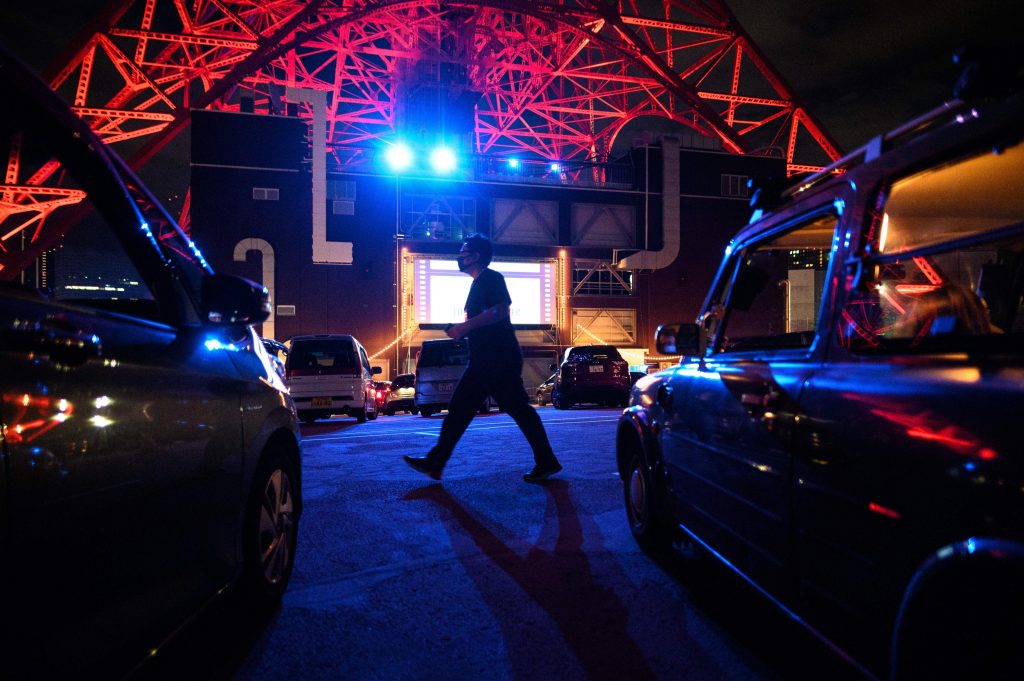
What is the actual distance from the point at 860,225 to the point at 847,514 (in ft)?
2.88

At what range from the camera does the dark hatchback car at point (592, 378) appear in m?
16.8

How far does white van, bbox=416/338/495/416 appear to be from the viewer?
1548cm

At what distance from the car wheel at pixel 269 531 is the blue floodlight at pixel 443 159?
2852 centimetres

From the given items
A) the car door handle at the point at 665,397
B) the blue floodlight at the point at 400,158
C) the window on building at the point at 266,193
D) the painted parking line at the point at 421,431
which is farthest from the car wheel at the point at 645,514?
the blue floodlight at the point at 400,158

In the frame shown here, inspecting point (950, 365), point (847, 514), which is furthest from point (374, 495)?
point (950, 365)

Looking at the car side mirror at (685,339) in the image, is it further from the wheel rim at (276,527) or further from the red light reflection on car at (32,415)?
the red light reflection on car at (32,415)

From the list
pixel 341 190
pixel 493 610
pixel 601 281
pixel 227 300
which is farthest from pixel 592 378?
pixel 341 190

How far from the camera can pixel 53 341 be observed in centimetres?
148

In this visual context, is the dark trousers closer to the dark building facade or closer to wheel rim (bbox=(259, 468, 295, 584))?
wheel rim (bbox=(259, 468, 295, 584))

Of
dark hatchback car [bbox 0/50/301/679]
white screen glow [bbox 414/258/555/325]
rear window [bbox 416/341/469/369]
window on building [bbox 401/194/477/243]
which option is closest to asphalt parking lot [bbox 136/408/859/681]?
dark hatchback car [bbox 0/50/301/679]

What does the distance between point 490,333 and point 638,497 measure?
2.15 m

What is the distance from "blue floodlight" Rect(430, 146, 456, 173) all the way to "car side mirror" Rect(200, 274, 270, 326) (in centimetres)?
2891

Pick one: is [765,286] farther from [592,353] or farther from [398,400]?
[398,400]

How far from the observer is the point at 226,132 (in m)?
27.6
